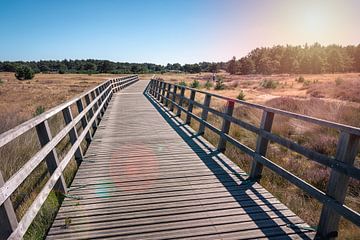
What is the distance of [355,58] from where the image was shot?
4001 inches

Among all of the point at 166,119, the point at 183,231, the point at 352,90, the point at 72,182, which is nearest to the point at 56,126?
the point at 166,119

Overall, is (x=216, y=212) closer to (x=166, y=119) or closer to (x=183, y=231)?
(x=183, y=231)

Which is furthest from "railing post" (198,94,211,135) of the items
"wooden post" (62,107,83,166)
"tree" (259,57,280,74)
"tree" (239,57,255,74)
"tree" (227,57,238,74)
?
"tree" (227,57,238,74)

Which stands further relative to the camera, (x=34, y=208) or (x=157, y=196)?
(x=157, y=196)

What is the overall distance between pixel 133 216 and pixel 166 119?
724 centimetres

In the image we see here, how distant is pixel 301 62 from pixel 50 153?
104576 mm

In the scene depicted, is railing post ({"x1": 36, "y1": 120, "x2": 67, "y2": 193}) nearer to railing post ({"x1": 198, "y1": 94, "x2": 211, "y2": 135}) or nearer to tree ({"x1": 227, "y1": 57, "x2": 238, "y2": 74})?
railing post ({"x1": 198, "y1": 94, "x2": 211, "y2": 135})

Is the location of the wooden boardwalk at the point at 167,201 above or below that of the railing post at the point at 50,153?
below

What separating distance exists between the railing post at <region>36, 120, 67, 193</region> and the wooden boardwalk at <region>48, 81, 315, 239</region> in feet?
0.84

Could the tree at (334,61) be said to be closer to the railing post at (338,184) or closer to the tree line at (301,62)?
the tree line at (301,62)

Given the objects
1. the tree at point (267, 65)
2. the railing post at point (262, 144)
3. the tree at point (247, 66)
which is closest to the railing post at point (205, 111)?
the railing post at point (262, 144)

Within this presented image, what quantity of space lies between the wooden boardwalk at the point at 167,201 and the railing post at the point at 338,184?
0.64 feet

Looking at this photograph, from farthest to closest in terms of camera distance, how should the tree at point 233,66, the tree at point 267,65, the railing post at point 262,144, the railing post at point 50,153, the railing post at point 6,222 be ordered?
the tree at point 233,66, the tree at point 267,65, the railing post at point 262,144, the railing post at point 50,153, the railing post at point 6,222

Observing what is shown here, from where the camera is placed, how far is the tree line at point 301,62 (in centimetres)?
9331
